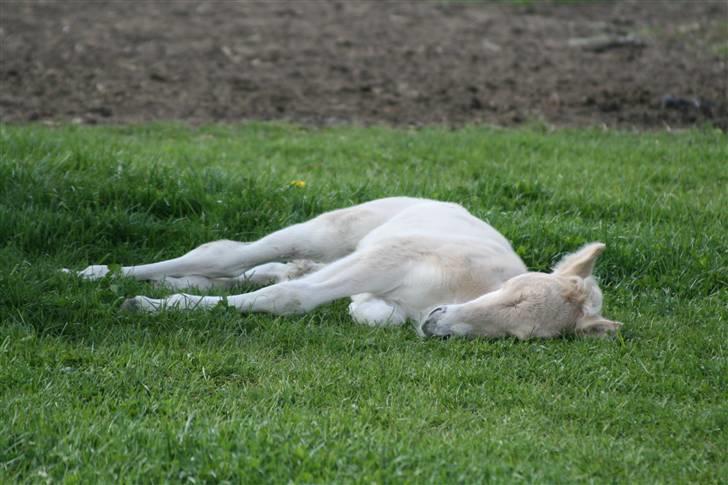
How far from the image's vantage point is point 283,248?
700cm

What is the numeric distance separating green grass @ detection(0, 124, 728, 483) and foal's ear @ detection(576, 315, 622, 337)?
0.08 metres

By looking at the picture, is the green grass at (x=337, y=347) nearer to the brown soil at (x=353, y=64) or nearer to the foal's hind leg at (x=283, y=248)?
the foal's hind leg at (x=283, y=248)

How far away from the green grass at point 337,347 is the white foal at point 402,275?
0.14m

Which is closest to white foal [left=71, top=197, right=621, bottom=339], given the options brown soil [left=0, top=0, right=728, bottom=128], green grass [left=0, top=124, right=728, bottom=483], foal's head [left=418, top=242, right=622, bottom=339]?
foal's head [left=418, top=242, right=622, bottom=339]

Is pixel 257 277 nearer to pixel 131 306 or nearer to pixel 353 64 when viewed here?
pixel 131 306

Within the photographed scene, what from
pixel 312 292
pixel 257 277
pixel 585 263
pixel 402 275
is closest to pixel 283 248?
pixel 257 277

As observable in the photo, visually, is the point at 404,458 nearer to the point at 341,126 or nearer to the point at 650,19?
the point at 341,126

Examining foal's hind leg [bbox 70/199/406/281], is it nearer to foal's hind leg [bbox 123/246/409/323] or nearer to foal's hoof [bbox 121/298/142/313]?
foal's hind leg [bbox 123/246/409/323]

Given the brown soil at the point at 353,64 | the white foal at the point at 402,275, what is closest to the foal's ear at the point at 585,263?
the white foal at the point at 402,275

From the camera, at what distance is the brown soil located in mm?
11742

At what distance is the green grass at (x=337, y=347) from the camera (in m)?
4.39

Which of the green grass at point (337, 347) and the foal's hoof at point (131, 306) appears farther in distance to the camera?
the foal's hoof at point (131, 306)

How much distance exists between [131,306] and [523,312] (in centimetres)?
223

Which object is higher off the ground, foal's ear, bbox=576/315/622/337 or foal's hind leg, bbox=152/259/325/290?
foal's ear, bbox=576/315/622/337
